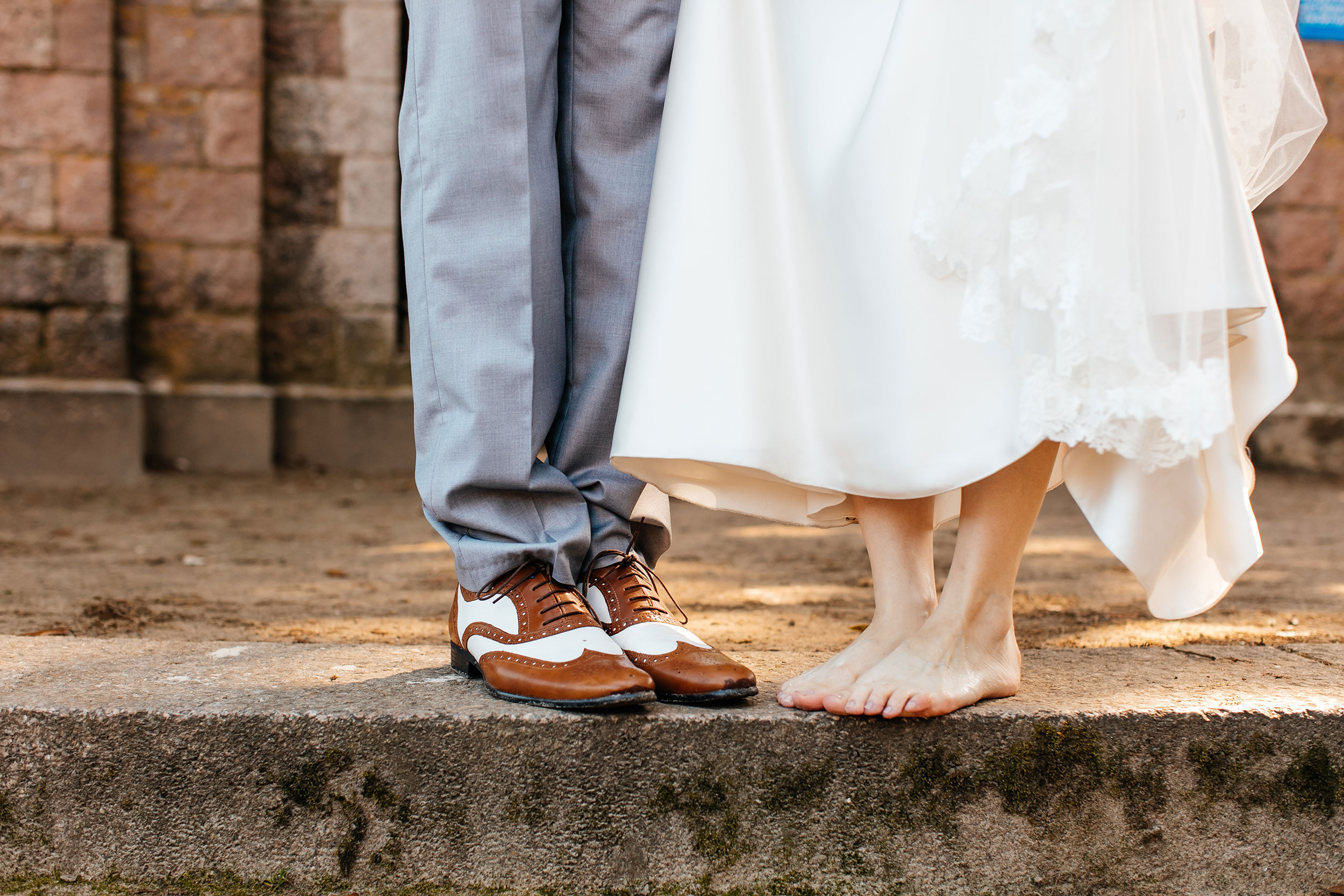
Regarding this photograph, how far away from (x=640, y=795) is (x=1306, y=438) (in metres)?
5.21

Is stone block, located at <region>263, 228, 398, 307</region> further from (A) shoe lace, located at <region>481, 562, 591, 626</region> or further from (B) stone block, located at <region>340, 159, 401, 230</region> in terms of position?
(A) shoe lace, located at <region>481, 562, 591, 626</region>

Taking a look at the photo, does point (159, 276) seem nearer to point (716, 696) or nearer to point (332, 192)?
point (332, 192)

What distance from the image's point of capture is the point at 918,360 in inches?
49.3

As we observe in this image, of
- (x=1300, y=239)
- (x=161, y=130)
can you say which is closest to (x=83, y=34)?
(x=161, y=130)

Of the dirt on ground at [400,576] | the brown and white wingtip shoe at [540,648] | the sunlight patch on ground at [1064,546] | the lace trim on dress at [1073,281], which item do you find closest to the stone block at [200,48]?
the dirt on ground at [400,576]

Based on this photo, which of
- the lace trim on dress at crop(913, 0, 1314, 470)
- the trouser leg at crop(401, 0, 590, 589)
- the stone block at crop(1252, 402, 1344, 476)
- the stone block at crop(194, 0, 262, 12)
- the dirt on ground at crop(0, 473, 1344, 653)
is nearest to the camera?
the lace trim on dress at crop(913, 0, 1314, 470)

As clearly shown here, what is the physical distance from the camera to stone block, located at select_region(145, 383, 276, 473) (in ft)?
15.7

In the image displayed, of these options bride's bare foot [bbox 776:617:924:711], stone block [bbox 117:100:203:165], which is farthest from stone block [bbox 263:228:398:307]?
bride's bare foot [bbox 776:617:924:711]

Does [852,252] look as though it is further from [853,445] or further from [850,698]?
[850,698]

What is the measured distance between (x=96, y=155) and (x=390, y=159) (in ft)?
4.00

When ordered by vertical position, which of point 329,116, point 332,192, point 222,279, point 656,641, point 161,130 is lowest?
point 656,641

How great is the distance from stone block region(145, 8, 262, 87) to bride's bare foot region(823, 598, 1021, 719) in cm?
445

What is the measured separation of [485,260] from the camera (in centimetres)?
132

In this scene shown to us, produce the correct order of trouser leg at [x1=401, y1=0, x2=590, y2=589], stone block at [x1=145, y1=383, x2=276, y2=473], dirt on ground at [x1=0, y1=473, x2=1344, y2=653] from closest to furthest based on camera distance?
trouser leg at [x1=401, y1=0, x2=590, y2=589]
dirt on ground at [x1=0, y1=473, x2=1344, y2=653]
stone block at [x1=145, y1=383, x2=276, y2=473]
